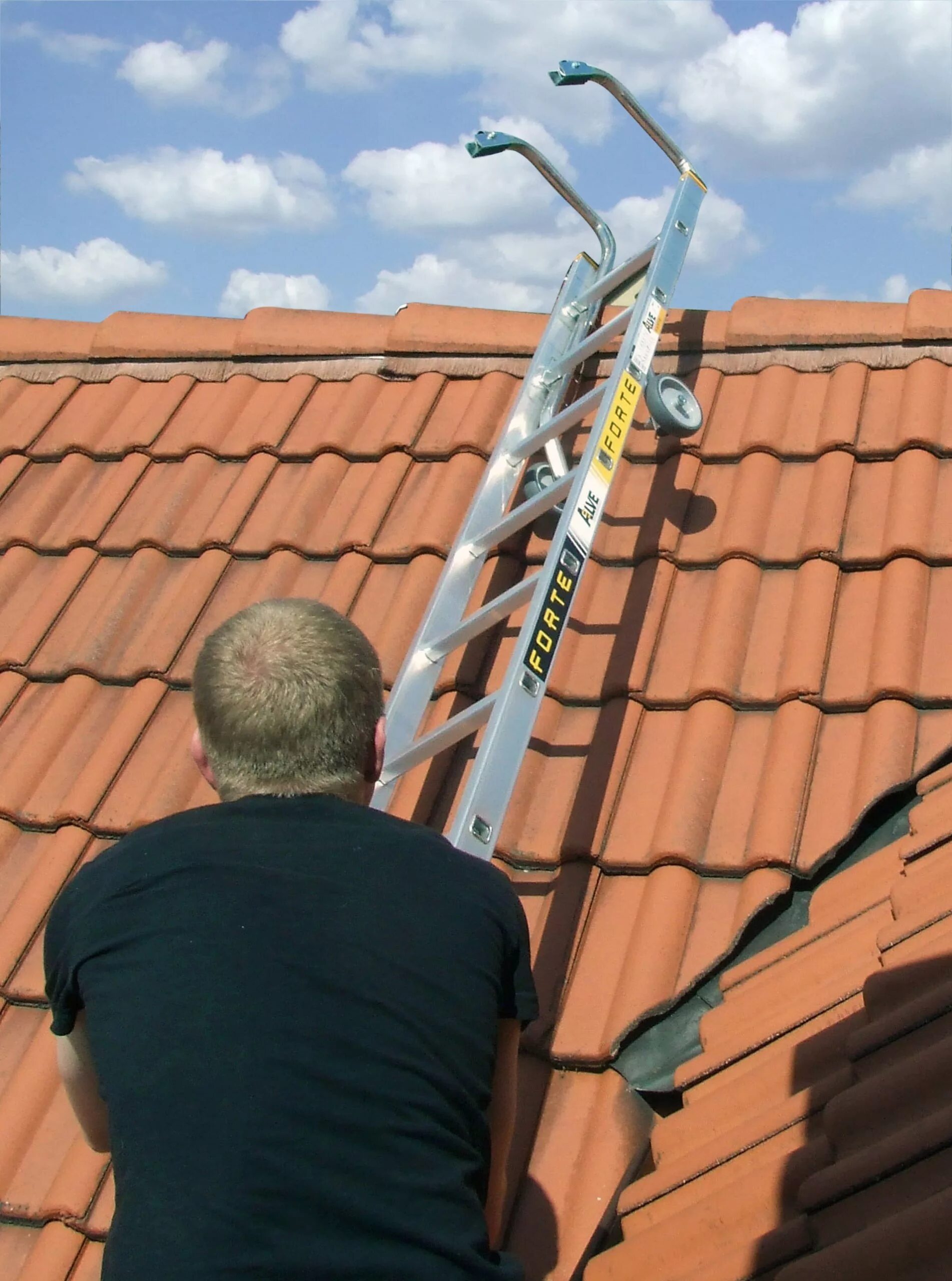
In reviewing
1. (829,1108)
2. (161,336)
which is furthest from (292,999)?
(161,336)

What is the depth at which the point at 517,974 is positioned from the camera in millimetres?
1446

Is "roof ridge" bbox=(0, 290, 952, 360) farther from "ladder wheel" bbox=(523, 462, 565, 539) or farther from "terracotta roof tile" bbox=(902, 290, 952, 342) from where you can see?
"ladder wheel" bbox=(523, 462, 565, 539)

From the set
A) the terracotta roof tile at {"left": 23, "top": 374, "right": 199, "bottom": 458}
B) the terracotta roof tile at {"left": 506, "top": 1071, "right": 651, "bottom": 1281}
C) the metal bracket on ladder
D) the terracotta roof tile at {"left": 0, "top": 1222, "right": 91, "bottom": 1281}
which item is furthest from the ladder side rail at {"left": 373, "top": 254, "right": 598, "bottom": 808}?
the terracotta roof tile at {"left": 23, "top": 374, "right": 199, "bottom": 458}

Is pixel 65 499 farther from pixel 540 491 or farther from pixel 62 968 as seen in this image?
pixel 62 968

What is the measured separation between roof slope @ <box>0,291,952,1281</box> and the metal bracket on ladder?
0.60ft

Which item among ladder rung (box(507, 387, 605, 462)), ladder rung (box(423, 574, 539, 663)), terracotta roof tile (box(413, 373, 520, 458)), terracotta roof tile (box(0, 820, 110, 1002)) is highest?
terracotta roof tile (box(413, 373, 520, 458))

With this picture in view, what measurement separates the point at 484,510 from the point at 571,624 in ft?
1.16

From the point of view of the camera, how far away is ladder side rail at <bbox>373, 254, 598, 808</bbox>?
264cm

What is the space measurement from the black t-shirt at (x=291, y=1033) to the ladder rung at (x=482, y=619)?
1102 mm

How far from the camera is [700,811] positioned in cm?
248

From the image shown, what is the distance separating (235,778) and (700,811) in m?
1.29

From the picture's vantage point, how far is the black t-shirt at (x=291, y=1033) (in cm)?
122

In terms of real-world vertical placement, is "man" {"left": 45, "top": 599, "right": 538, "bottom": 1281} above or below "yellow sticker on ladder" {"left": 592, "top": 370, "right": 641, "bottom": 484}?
below

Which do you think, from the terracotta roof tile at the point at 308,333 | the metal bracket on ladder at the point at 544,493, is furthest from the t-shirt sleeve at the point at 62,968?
the terracotta roof tile at the point at 308,333
